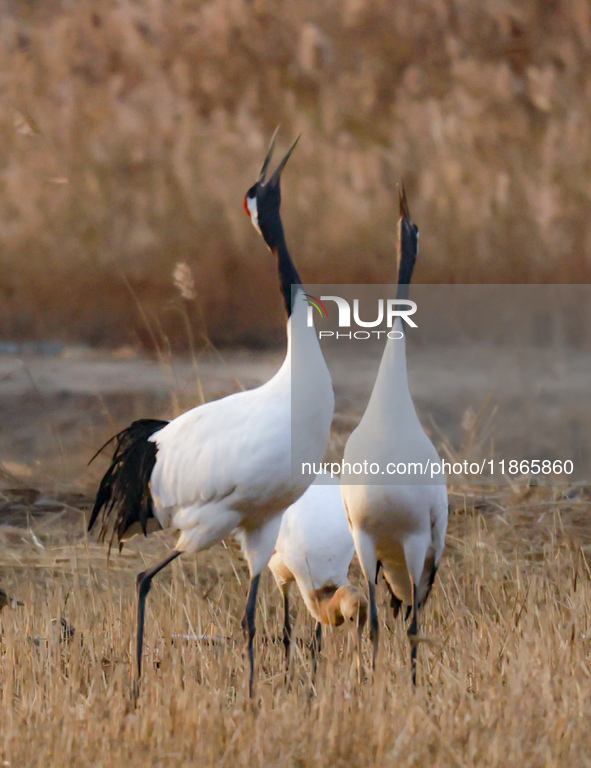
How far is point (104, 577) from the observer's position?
488 centimetres

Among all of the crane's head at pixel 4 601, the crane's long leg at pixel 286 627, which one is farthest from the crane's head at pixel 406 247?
the crane's head at pixel 4 601

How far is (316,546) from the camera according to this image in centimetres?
407

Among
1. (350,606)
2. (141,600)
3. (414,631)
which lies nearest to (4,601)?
(141,600)

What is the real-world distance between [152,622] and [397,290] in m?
1.56

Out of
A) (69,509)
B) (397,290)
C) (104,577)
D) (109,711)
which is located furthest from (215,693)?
(69,509)

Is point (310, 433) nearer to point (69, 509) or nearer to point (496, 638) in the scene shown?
point (496, 638)

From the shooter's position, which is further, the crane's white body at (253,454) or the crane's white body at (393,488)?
the crane's white body at (393,488)

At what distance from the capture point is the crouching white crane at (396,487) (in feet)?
11.0

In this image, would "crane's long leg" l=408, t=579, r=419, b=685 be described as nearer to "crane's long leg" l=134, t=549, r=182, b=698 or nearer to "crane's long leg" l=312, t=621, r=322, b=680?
"crane's long leg" l=312, t=621, r=322, b=680

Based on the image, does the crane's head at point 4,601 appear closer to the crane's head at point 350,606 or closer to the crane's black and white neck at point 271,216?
the crane's head at point 350,606

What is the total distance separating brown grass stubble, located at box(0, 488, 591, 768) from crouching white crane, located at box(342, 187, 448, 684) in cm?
32

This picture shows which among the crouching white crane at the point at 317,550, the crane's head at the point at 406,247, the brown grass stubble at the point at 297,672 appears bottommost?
the brown grass stubble at the point at 297,672

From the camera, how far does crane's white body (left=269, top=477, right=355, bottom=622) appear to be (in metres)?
4.08

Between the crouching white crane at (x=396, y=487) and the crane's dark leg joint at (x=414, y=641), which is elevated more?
the crouching white crane at (x=396, y=487)
